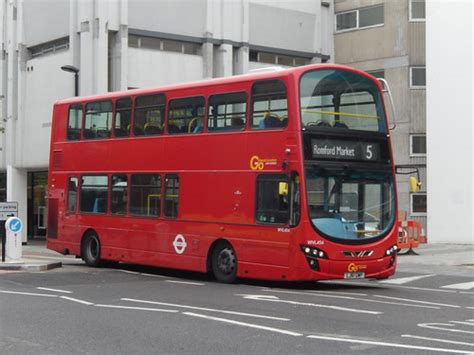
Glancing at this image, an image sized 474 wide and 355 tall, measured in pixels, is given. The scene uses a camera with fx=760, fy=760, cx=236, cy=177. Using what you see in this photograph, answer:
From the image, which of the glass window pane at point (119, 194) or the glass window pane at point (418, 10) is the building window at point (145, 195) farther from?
the glass window pane at point (418, 10)

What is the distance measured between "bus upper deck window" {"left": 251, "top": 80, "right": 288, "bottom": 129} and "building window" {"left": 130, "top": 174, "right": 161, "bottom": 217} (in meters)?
3.47

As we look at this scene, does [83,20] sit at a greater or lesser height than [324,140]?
greater

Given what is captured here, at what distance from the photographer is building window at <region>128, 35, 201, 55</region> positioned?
30844 millimetres

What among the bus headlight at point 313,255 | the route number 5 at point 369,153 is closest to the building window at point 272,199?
the bus headlight at point 313,255

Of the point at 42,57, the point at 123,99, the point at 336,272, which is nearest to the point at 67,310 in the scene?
the point at 336,272

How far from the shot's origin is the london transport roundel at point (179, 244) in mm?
16719

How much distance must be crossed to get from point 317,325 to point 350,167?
537cm

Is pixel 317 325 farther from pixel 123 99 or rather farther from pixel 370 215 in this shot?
pixel 123 99

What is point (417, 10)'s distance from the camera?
33.2 metres

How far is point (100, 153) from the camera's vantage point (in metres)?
19.2

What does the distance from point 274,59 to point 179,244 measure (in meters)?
19.5

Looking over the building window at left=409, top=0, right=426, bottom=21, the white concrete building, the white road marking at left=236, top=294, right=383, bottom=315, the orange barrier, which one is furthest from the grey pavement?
the building window at left=409, top=0, right=426, bottom=21

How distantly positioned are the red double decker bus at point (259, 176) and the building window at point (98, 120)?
0.20 meters

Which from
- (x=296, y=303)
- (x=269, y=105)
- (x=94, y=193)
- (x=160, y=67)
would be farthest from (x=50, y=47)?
(x=296, y=303)
